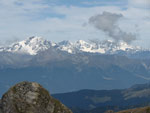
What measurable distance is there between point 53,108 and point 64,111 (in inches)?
86.6

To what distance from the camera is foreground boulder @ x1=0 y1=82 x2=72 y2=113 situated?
158 ft

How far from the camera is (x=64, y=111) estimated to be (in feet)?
170

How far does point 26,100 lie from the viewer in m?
48.6

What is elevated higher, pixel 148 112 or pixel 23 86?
pixel 23 86

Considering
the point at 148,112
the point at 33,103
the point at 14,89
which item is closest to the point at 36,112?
the point at 33,103

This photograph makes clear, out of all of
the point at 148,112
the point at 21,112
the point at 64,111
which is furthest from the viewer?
the point at 148,112

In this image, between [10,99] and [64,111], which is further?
[64,111]

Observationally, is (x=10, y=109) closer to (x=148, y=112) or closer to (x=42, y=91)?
(x=42, y=91)

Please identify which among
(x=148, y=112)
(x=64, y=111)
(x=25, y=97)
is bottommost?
(x=148, y=112)

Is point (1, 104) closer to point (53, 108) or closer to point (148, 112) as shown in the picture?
point (53, 108)

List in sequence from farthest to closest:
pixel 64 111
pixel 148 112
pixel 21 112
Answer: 1. pixel 148 112
2. pixel 64 111
3. pixel 21 112

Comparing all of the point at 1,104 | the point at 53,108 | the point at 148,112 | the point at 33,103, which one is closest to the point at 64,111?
the point at 53,108

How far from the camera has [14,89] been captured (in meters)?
48.9

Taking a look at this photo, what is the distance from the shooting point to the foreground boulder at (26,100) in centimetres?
4825
